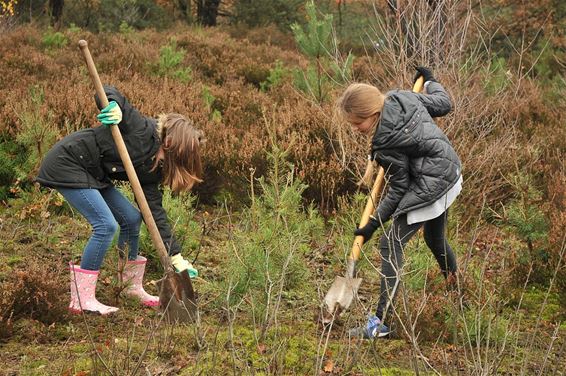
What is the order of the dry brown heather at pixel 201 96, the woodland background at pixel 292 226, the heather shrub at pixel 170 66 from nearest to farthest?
1. the woodland background at pixel 292 226
2. the dry brown heather at pixel 201 96
3. the heather shrub at pixel 170 66

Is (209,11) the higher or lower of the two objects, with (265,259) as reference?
lower

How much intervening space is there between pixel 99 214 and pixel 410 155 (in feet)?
5.88

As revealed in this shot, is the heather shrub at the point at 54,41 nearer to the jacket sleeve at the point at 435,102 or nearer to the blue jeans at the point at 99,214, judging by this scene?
the blue jeans at the point at 99,214

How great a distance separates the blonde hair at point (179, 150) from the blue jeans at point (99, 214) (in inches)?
14.1

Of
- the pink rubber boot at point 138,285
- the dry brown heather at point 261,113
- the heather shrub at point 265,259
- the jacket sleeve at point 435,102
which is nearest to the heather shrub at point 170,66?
the dry brown heather at point 261,113

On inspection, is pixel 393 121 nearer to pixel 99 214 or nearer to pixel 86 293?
pixel 99 214

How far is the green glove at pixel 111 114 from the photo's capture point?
393cm

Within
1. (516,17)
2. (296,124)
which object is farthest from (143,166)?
(516,17)

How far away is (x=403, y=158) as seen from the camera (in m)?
3.91

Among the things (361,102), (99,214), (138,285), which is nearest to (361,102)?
(361,102)

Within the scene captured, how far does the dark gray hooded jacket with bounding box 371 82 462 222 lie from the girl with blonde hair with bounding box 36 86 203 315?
1105mm

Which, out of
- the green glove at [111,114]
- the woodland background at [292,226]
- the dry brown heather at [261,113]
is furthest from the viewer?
the dry brown heather at [261,113]

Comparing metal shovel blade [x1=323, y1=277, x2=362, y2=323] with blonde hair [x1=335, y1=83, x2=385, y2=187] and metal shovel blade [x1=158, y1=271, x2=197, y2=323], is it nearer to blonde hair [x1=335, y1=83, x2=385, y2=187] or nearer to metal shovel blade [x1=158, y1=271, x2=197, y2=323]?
metal shovel blade [x1=158, y1=271, x2=197, y2=323]

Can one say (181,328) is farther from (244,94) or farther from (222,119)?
(244,94)
